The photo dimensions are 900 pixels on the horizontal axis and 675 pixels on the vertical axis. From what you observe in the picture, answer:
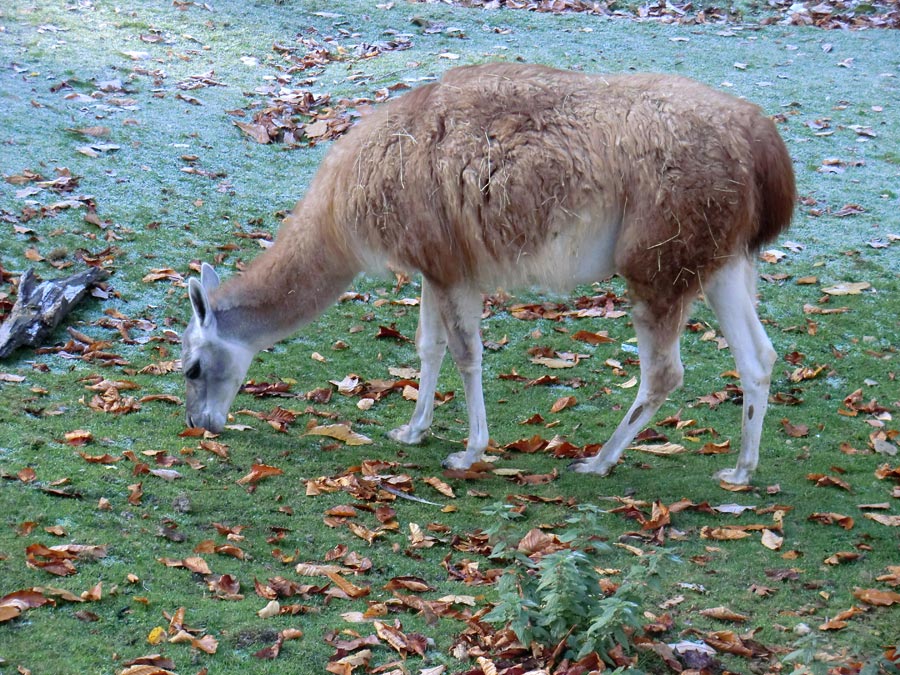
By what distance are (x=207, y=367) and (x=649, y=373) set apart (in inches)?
102

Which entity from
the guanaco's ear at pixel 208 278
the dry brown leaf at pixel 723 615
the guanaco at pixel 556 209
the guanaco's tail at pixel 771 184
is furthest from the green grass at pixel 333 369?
the guanaco's tail at pixel 771 184

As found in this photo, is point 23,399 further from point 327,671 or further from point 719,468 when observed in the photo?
point 719,468

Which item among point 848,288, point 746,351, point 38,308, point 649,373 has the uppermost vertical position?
point 746,351

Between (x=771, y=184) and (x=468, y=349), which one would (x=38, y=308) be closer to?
(x=468, y=349)

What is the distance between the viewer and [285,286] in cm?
622

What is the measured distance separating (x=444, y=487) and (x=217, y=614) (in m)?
1.93

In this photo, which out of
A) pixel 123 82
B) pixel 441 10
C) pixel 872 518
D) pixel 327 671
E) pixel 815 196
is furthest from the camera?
pixel 441 10

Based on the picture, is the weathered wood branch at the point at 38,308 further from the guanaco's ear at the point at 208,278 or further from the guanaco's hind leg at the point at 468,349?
the guanaco's hind leg at the point at 468,349

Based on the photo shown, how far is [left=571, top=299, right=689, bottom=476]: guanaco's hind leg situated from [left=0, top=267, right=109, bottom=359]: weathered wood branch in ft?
12.1

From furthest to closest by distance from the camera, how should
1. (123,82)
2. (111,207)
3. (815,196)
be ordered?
(123,82)
(815,196)
(111,207)

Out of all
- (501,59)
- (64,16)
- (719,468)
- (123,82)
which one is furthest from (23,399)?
(64,16)

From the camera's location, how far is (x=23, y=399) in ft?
20.1

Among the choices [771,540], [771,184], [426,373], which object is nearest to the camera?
[771,540]

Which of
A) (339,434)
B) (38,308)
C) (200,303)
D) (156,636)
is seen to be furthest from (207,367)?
(156,636)
